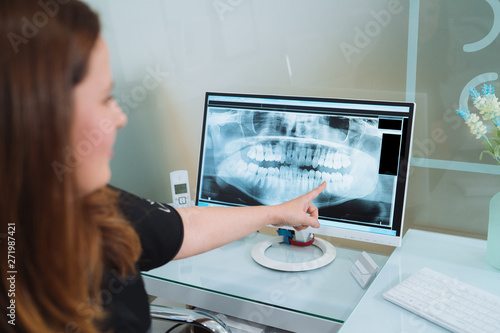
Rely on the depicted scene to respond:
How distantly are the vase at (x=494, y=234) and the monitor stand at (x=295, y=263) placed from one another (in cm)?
48

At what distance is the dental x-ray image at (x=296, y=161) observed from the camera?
1.39 m

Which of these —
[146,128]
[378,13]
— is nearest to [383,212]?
[378,13]

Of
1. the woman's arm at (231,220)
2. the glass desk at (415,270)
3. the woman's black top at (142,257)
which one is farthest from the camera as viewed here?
the woman's arm at (231,220)

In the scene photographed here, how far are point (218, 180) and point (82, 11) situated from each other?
38.2 inches

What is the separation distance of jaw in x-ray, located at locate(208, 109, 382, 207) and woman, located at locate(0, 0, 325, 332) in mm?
695

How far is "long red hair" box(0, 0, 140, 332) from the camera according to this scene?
645 mm

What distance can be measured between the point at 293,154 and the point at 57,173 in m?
0.92

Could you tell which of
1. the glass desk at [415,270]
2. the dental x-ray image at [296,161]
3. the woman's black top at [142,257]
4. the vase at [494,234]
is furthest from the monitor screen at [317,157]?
the woman's black top at [142,257]

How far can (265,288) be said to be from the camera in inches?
Answer: 52.1

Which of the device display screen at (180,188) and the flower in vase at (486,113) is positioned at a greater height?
the flower in vase at (486,113)

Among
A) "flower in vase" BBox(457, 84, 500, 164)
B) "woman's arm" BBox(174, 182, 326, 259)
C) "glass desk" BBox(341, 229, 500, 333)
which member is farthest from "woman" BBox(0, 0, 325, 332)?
"flower in vase" BBox(457, 84, 500, 164)

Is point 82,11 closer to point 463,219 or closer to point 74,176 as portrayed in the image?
point 74,176

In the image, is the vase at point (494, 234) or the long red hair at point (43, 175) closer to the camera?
the long red hair at point (43, 175)

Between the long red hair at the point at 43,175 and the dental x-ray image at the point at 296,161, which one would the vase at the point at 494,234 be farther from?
the long red hair at the point at 43,175
